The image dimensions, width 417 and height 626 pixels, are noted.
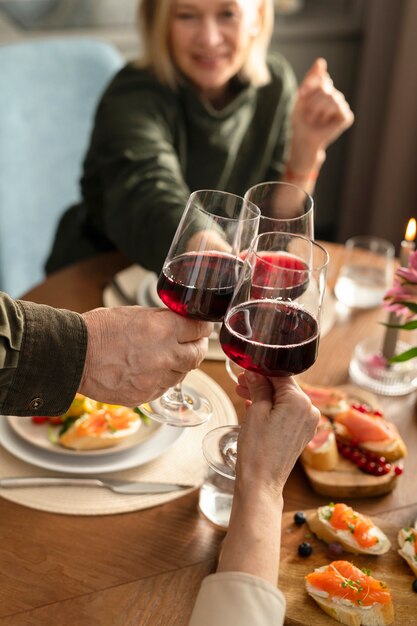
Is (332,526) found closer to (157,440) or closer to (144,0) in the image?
(157,440)

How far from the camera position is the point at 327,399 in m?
1.43

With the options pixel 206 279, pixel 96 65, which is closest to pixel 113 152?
pixel 96 65

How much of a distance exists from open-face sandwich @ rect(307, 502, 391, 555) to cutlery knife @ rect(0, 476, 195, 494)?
0.21 meters

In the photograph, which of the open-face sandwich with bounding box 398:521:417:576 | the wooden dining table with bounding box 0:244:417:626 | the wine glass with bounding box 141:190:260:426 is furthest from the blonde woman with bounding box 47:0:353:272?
the open-face sandwich with bounding box 398:521:417:576

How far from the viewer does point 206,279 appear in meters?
1.09

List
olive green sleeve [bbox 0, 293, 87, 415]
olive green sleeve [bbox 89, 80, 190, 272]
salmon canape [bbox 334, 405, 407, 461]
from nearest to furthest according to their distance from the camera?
olive green sleeve [bbox 0, 293, 87, 415], salmon canape [bbox 334, 405, 407, 461], olive green sleeve [bbox 89, 80, 190, 272]

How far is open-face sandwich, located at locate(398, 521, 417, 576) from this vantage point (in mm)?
1109

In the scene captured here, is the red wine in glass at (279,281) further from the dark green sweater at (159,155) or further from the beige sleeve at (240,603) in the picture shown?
the dark green sweater at (159,155)

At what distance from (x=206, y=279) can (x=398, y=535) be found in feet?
1.57

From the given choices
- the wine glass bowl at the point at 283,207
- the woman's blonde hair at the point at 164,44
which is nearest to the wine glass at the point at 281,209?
the wine glass bowl at the point at 283,207

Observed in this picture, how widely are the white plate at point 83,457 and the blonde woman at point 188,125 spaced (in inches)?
20.7

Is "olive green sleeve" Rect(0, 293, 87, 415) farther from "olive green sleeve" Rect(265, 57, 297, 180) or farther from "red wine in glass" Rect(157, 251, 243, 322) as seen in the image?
"olive green sleeve" Rect(265, 57, 297, 180)

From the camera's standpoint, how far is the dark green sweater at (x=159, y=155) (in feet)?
5.95

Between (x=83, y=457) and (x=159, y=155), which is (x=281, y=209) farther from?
(x=159, y=155)
